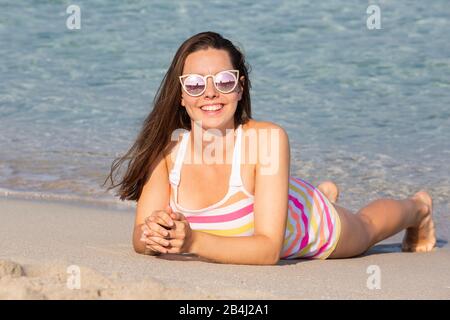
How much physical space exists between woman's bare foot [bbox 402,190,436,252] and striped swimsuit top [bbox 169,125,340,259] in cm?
54

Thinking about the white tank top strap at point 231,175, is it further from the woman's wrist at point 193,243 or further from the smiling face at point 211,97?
the woman's wrist at point 193,243

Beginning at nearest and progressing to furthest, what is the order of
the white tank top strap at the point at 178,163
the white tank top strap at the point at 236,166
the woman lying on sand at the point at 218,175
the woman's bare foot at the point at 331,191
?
the woman lying on sand at the point at 218,175 → the white tank top strap at the point at 236,166 → the white tank top strap at the point at 178,163 → the woman's bare foot at the point at 331,191

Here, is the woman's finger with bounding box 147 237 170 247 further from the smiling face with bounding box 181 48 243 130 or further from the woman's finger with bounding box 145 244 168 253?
the smiling face with bounding box 181 48 243 130

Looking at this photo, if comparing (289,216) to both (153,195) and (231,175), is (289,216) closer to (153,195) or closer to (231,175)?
(231,175)

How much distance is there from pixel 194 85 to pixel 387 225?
1304 millimetres

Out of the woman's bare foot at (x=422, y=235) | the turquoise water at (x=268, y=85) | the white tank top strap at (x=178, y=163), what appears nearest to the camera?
the white tank top strap at (x=178, y=163)

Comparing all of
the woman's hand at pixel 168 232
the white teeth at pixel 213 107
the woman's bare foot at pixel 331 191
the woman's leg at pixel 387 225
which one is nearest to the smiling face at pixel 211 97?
the white teeth at pixel 213 107

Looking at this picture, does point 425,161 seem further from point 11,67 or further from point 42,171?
point 11,67

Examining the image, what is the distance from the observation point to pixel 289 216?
4281 mm

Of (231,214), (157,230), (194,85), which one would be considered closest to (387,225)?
(231,214)

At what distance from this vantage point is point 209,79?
13.1 ft

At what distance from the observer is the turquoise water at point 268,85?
615 cm

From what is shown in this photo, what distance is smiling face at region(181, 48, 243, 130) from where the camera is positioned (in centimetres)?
400

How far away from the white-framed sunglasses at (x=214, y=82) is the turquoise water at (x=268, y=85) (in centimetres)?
169
